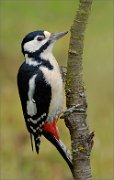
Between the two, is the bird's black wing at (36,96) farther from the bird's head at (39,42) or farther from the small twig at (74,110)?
the small twig at (74,110)

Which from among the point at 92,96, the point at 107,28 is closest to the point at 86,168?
the point at 92,96

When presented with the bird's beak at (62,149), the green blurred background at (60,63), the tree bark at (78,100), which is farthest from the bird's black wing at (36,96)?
the green blurred background at (60,63)

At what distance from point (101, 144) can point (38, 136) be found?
3.11 meters

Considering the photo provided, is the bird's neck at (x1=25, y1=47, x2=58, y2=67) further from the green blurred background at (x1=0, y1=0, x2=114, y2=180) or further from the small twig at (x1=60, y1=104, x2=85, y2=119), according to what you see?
the green blurred background at (x1=0, y1=0, x2=114, y2=180)

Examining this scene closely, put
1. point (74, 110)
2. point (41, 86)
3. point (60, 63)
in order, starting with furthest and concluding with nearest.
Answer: point (60, 63) < point (41, 86) < point (74, 110)

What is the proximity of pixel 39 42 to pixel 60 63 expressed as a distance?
5436mm

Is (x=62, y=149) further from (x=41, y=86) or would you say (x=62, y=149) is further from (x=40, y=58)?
(x=40, y=58)

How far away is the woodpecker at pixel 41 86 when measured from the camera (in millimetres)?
5797

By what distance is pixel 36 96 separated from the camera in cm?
588

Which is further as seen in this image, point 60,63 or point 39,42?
point 60,63

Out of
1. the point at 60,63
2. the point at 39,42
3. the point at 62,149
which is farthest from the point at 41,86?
the point at 60,63

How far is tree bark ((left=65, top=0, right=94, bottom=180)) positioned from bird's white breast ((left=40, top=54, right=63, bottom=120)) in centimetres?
19

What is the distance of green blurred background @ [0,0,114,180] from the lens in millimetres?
8884

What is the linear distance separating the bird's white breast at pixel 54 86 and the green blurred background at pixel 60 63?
8.70ft
